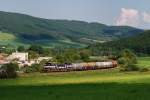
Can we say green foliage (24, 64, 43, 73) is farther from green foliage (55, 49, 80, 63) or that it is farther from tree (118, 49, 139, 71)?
green foliage (55, 49, 80, 63)

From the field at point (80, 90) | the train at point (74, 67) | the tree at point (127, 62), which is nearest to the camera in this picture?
the field at point (80, 90)

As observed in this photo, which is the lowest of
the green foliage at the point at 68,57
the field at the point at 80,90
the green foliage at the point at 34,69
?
the field at the point at 80,90

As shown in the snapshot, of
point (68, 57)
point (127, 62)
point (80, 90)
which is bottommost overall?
point (80, 90)

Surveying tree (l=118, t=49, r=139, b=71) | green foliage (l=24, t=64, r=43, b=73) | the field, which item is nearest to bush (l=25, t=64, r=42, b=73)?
green foliage (l=24, t=64, r=43, b=73)

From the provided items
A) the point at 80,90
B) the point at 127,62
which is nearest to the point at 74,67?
the point at 127,62

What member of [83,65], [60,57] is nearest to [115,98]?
[83,65]

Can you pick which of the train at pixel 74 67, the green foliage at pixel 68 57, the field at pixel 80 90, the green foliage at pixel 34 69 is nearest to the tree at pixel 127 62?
the train at pixel 74 67

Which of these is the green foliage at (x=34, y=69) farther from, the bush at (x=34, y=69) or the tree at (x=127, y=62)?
the tree at (x=127, y=62)

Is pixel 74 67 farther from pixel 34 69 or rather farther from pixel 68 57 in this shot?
pixel 68 57

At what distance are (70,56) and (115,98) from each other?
130 metres

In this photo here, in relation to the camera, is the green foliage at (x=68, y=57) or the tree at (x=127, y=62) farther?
the green foliage at (x=68, y=57)

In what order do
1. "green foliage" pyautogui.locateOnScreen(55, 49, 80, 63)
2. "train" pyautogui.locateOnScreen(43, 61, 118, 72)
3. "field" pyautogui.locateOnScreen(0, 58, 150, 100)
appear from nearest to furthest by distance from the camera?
"field" pyautogui.locateOnScreen(0, 58, 150, 100), "train" pyautogui.locateOnScreen(43, 61, 118, 72), "green foliage" pyautogui.locateOnScreen(55, 49, 80, 63)

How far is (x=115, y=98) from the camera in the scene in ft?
129

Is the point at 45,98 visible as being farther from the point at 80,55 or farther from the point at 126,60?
the point at 80,55
